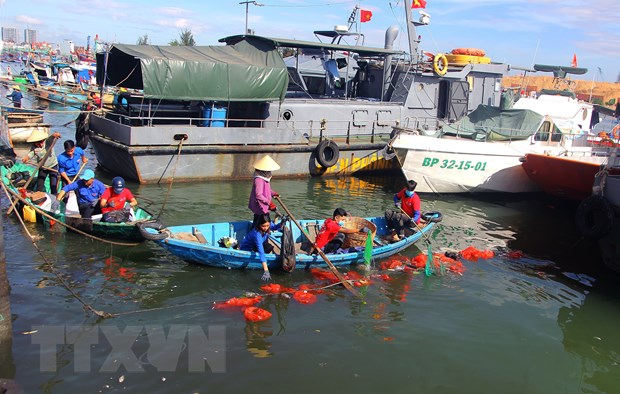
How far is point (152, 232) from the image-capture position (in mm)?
8898

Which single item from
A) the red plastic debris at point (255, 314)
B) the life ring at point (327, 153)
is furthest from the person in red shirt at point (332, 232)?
the life ring at point (327, 153)

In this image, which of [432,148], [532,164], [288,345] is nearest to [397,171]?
[432,148]

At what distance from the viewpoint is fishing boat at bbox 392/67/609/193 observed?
16109 mm

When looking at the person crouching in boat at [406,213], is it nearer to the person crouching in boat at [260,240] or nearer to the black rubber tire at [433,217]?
the black rubber tire at [433,217]

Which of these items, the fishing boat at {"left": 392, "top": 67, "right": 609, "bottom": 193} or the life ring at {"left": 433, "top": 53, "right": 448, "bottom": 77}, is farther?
the life ring at {"left": 433, "top": 53, "right": 448, "bottom": 77}

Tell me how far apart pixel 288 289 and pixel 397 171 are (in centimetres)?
1139

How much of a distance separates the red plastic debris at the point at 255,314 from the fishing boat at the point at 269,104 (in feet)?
26.3

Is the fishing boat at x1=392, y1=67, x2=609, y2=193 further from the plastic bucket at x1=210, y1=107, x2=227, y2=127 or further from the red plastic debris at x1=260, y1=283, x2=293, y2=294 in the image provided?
the red plastic debris at x1=260, y1=283, x2=293, y2=294

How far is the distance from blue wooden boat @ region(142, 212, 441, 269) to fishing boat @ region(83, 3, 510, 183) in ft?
17.6

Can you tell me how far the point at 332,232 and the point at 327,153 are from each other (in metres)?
7.87

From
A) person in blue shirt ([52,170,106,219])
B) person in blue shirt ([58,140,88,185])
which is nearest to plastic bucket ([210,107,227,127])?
person in blue shirt ([58,140,88,185])

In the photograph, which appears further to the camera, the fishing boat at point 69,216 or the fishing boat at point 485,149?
the fishing boat at point 485,149

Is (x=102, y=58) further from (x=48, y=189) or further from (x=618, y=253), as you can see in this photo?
(x=618, y=253)

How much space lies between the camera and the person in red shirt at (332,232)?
32.7ft
